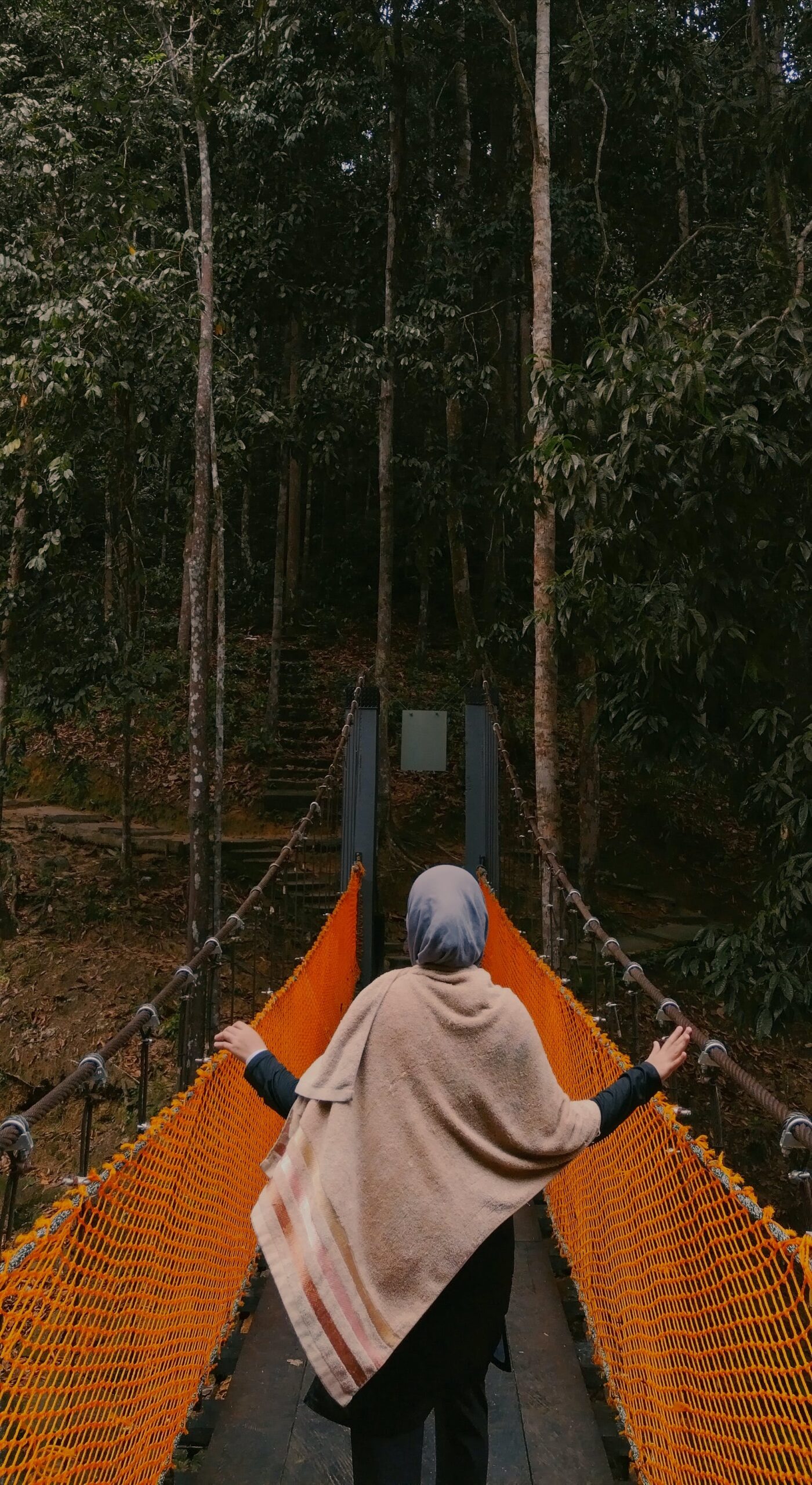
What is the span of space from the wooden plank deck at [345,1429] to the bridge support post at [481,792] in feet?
8.37

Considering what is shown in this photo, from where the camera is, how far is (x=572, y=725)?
32.4ft

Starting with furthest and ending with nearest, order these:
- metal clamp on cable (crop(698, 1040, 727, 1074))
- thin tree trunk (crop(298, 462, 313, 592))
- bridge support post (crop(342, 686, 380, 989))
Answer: thin tree trunk (crop(298, 462, 313, 592)), bridge support post (crop(342, 686, 380, 989)), metal clamp on cable (crop(698, 1040, 727, 1074))

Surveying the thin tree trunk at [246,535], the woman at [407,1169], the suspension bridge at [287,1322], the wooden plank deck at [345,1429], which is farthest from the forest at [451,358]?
the woman at [407,1169]

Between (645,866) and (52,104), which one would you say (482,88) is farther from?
(645,866)

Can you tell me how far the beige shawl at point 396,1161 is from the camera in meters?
1.08

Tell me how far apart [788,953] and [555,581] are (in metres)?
1.69

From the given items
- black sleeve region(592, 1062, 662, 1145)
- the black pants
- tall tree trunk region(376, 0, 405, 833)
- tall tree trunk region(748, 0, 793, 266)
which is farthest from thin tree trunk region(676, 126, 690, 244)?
the black pants

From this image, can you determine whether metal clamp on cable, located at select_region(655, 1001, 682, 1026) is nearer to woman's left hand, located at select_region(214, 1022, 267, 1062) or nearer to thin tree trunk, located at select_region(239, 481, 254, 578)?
woman's left hand, located at select_region(214, 1022, 267, 1062)

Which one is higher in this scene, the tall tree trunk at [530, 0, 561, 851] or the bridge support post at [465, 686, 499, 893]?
the tall tree trunk at [530, 0, 561, 851]

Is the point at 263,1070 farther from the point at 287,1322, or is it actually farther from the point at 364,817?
the point at 364,817

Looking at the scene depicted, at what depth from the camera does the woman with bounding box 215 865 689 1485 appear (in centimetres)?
108

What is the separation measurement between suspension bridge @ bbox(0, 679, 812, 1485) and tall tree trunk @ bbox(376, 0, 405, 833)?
4.41 meters

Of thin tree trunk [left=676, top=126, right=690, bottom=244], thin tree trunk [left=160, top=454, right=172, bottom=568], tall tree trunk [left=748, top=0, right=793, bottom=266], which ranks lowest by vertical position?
thin tree trunk [left=160, top=454, right=172, bottom=568]

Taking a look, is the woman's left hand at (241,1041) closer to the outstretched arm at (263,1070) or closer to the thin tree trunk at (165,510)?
the outstretched arm at (263,1070)
